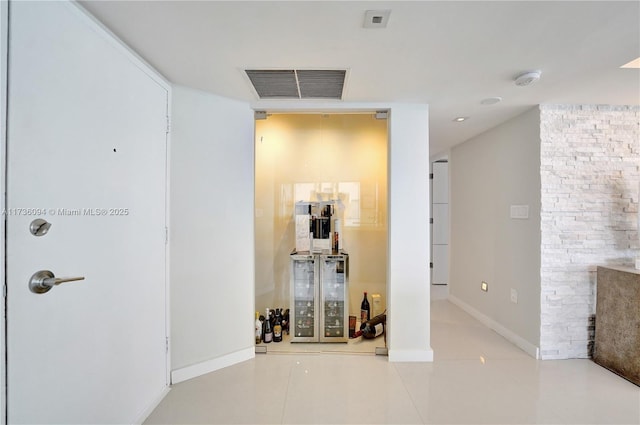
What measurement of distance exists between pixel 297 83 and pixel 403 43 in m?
0.86

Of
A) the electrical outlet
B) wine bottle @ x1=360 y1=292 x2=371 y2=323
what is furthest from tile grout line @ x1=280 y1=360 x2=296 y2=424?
the electrical outlet

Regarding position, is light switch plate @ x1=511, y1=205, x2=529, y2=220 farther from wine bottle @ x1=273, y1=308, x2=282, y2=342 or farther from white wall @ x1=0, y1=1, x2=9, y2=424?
white wall @ x1=0, y1=1, x2=9, y2=424

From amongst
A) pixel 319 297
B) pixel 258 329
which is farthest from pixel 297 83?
pixel 258 329

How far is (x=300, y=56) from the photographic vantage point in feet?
6.30

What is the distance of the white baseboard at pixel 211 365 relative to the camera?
7.81 feet

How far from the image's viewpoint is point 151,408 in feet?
6.70

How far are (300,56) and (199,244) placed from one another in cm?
159

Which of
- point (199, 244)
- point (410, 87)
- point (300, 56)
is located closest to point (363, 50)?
point (300, 56)

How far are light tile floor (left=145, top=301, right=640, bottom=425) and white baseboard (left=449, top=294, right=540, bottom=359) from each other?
8 cm

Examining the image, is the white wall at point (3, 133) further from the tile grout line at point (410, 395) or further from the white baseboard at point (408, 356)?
the white baseboard at point (408, 356)

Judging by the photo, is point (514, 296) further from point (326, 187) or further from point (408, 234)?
point (326, 187)

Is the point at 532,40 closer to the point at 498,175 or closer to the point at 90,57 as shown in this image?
the point at 498,175

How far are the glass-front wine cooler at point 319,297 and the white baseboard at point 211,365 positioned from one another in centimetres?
54

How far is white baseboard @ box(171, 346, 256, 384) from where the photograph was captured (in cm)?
238
